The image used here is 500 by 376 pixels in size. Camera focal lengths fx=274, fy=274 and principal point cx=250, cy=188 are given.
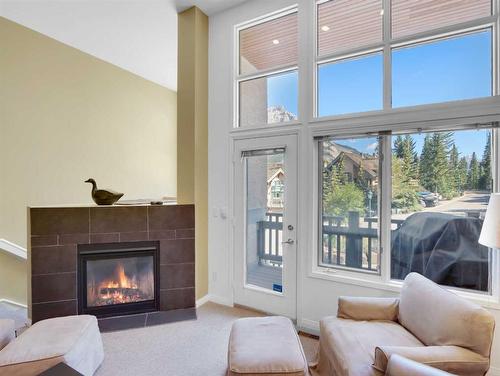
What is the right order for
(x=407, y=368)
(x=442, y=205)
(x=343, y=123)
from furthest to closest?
1. (x=343, y=123)
2. (x=442, y=205)
3. (x=407, y=368)

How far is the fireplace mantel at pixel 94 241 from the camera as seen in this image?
2.85m

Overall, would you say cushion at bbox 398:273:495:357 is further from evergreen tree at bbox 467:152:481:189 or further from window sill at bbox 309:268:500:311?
evergreen tree at bbox 467:152:481:189

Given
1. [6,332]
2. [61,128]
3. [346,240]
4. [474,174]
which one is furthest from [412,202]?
[61,128]

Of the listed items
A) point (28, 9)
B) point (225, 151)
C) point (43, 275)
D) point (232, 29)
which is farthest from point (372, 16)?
point (43, 275)

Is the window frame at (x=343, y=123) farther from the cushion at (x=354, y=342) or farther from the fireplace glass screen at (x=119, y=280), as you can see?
the fireplace glass screen at (x=119, y=280)

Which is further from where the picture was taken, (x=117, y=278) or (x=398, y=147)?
(x=117, y=278)

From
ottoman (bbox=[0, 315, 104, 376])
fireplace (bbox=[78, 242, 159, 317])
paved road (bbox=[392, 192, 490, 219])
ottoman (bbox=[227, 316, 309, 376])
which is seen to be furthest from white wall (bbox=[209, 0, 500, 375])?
paved road (bbox=[392, 192, 490, 219])

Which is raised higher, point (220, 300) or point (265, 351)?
point (265, 351)

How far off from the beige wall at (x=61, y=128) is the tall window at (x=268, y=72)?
244cm

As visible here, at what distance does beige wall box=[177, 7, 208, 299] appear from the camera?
3.36 metres

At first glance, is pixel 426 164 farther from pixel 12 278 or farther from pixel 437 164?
pixel 12 278

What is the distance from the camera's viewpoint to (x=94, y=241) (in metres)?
3.00

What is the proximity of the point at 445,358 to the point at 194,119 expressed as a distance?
3109mm

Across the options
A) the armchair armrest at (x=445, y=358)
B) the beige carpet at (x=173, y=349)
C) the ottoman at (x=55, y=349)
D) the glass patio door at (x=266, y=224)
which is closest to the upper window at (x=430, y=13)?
the glass patio door at (x=266, y=224)
